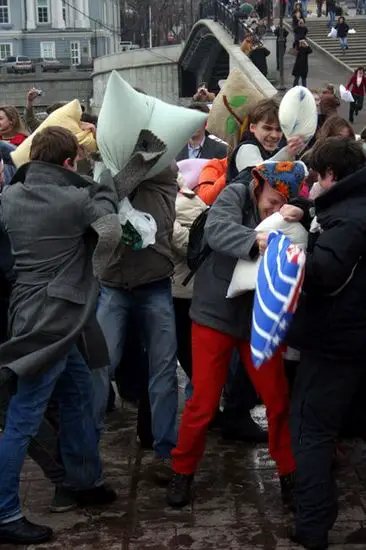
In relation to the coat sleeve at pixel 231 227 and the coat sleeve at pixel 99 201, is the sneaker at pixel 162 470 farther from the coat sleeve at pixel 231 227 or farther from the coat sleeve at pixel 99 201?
the coat sleeve at pixel 99 201

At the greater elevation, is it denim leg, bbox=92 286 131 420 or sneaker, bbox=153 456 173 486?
denim leg, bbox=92 286 131 420

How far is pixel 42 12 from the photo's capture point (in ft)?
333

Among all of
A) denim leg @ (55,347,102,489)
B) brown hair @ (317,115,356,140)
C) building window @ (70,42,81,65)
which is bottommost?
building window @ (70,42,81,65)

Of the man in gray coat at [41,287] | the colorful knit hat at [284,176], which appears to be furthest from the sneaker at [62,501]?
the colorful knit hat at [284,176]

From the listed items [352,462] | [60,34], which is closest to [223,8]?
[352,462]

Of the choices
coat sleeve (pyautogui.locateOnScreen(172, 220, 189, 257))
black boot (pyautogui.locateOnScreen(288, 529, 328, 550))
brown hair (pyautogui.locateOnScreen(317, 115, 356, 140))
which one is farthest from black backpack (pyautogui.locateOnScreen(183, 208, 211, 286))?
black boot (pyautogui.locateOnScreen(288, 529, 328, 550))

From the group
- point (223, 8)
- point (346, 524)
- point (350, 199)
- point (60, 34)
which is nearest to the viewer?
point (350, 199)

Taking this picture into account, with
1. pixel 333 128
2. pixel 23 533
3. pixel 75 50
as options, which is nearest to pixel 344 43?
pixel 333 128

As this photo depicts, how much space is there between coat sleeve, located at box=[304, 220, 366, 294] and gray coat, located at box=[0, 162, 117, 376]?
38.1 inches

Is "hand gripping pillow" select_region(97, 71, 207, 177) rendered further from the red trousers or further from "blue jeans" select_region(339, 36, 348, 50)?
"blue jeans" select_region(339, 36, 348, 50)

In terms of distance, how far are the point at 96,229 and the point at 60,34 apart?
9626 cm

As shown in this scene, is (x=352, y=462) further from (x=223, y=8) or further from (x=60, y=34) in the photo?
(x=60, y=34)

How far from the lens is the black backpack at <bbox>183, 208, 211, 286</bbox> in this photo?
5.28m

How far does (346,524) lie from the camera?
16.1 feet
